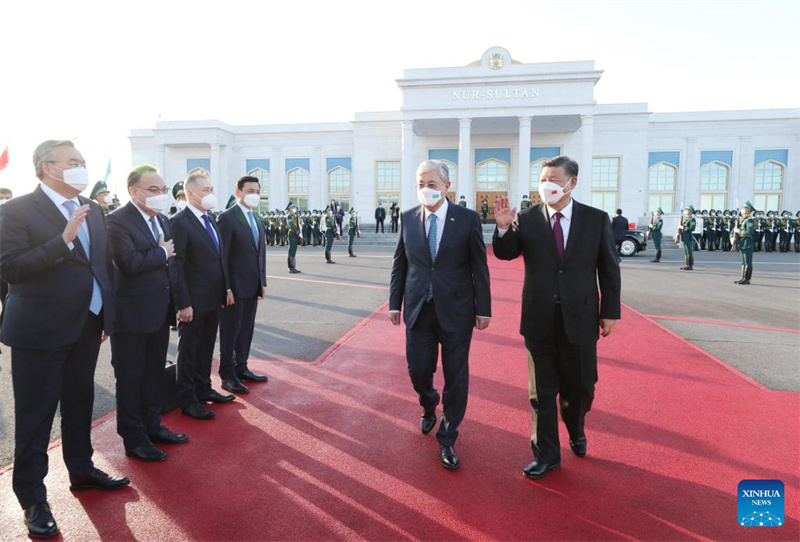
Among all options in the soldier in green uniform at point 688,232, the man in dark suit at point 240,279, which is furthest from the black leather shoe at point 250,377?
the soldier in green uniform at point 688,232

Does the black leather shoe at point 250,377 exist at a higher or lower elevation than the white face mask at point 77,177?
lower

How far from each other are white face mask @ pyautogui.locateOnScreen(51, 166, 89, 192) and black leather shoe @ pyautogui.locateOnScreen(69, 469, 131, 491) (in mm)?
1678

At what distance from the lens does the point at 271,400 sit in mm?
4328

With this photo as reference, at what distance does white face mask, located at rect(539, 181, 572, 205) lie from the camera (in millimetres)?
3029

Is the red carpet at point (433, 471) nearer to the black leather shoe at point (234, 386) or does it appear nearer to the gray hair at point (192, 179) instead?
the black leather shoe at point (234, 386)

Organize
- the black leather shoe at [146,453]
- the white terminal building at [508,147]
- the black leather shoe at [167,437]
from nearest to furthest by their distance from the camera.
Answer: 1. the black leather shoe at [146,453]
2. the black leather shoe at [167,437]
3. the white terminal building at [508,147]

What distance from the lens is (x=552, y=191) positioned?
3.03 metres

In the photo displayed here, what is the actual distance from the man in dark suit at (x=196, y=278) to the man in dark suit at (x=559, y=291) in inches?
A: 95.7

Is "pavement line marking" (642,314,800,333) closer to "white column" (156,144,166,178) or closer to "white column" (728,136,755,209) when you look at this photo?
"white column" (728,136,755,209)

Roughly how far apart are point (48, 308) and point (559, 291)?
2.90 metres

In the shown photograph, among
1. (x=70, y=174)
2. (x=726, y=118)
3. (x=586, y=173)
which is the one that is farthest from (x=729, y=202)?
(x=70, y=174)

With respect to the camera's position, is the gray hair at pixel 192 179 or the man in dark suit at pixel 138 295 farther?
the gray hair at pixel 192 179

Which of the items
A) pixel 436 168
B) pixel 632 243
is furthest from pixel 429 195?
pixel 632 243

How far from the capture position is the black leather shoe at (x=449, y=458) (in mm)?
3131
